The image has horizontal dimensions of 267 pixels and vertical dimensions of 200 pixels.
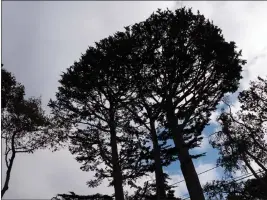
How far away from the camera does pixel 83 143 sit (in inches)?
813

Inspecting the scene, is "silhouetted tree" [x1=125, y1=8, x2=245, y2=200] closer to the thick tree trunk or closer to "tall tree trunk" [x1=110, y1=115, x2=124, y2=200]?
"tall tree trunk" [x1=110, y1=115, x2=124, y2=200]

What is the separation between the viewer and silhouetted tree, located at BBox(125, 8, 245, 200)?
16.7 metres

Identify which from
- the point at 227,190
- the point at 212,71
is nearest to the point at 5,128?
the point at 212,71

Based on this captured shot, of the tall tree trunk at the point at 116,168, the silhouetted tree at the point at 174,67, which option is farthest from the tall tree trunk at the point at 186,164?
the tall tree trunk at the point at 116,168

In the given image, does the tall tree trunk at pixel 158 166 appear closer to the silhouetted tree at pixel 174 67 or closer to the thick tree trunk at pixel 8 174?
the silhouetted tree at pixel 174 67

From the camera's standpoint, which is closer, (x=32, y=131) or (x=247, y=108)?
(x=32, y=131)

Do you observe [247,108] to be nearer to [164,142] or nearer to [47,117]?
[164,142]

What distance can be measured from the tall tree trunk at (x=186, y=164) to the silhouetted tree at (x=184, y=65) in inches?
2.4

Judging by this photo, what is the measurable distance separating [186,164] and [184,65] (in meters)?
5.37

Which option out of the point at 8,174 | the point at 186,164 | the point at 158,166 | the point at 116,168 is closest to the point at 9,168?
the point at 8,174

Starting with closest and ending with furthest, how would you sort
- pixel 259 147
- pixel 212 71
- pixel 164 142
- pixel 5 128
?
pixel 212 71 < pixel 164 142 < pixel 5 128 < pixel 259 147

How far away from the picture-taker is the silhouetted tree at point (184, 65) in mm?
16656

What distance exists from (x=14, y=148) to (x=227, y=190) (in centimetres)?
1387

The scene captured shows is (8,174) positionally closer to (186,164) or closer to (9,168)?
(9,168)
